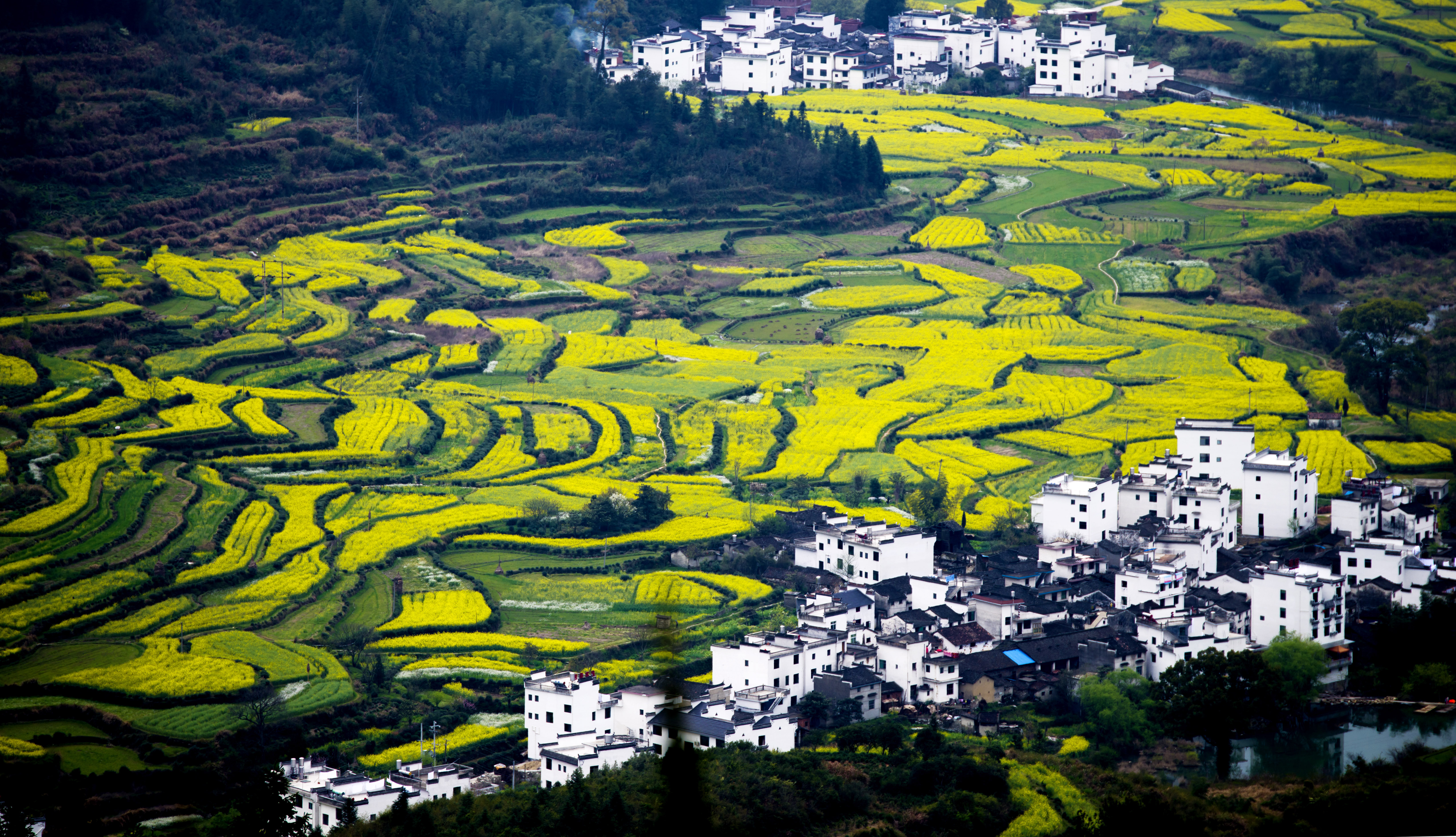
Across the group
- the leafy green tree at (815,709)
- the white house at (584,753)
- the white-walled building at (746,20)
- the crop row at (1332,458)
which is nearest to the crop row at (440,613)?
the white house at (584,753)

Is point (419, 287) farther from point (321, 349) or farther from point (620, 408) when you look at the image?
point (620, 408)

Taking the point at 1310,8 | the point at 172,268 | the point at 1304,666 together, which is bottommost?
the point at 1304,666

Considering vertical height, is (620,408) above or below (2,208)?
below

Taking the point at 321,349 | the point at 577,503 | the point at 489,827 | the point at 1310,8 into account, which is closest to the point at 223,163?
the point at 321,349

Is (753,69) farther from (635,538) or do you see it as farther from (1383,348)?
(635,538)

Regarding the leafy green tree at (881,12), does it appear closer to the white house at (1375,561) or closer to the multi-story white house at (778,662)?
the white house at (1375,561)

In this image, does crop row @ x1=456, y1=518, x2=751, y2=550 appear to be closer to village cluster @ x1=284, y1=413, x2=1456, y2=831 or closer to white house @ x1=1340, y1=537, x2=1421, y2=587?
village cluster @ x1=284, y1=413, x2=1456, y2=831
